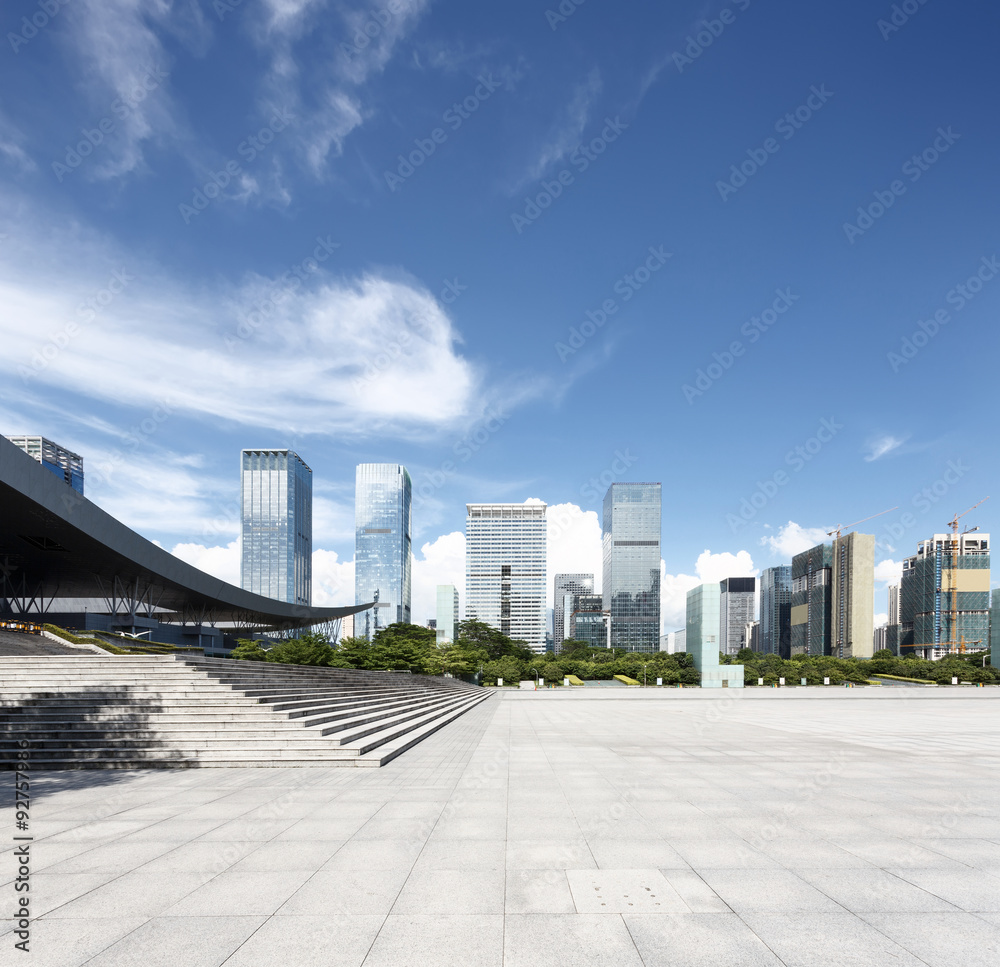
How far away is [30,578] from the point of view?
45.4 meters

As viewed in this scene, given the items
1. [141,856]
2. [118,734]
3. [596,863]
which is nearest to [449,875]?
[596,863]

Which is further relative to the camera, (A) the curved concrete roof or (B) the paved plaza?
(A) the curved concrete roof

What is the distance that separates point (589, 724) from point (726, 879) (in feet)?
60.1

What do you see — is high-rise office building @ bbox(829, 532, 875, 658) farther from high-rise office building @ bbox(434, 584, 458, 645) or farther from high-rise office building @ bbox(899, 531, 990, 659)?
high-rise office building @ bbox(434, 584, 458, 645)

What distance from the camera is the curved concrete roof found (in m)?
28.2

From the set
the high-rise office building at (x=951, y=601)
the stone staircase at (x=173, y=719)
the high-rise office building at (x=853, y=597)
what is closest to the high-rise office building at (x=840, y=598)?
the high-rise office building at (x=853, y=597)

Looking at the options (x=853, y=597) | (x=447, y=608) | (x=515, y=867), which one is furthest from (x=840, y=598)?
(x=515, y=867)

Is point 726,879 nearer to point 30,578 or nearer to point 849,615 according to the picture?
point 30,578

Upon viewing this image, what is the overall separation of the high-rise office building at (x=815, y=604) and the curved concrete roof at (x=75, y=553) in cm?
17324

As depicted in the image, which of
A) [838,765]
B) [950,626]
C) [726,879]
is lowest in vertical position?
[950,626]

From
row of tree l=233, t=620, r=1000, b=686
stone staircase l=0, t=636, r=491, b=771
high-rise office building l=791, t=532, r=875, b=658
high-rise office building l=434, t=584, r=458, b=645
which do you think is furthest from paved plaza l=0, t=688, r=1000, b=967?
high-rise office building l=791, t=532, r=875, b=658

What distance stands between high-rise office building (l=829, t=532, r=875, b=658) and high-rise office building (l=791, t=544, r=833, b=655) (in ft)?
10.9

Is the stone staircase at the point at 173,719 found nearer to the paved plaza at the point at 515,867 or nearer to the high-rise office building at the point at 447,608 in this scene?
Answer: the paved plaza at the point at 515,867

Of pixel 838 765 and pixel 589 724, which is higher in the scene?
pixel 838 765
